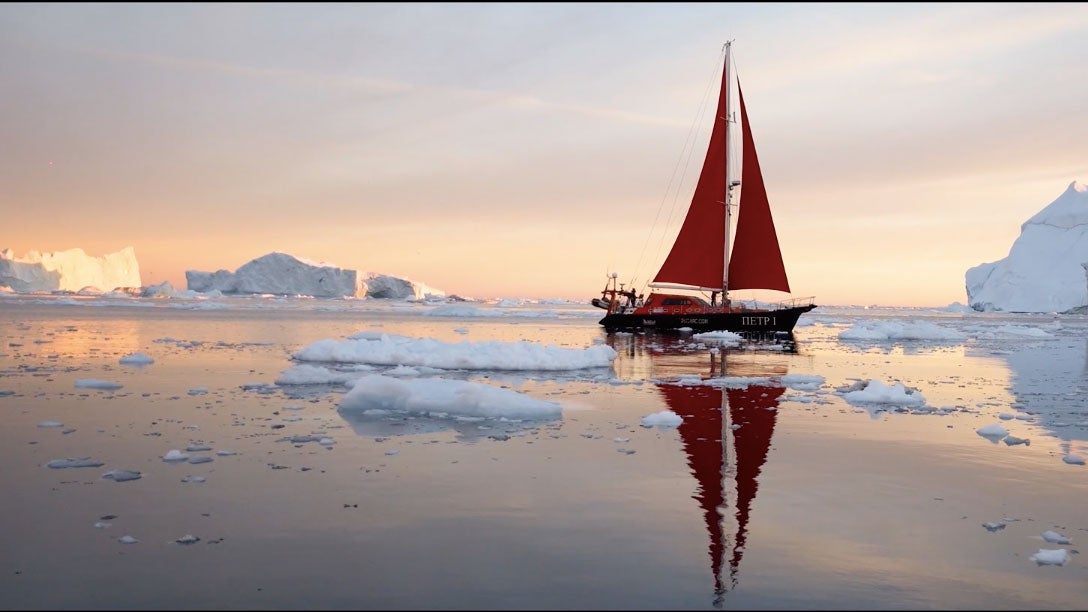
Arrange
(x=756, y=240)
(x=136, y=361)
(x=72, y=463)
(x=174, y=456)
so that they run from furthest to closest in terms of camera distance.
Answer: (x=756, y=240)
(x=136, y=361)
(x=174, y=456)
(x=72, y=463)

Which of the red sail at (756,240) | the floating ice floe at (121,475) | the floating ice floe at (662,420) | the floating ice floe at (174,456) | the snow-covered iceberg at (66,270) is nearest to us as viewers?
the floating ice floe at (121,475)

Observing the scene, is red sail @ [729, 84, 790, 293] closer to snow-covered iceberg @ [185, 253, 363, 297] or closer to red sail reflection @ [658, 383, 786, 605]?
red sail reflection @ [658, 383, 786, 605]

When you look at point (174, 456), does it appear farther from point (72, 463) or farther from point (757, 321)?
point (757, 321)

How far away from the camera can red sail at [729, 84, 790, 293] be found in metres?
34.7

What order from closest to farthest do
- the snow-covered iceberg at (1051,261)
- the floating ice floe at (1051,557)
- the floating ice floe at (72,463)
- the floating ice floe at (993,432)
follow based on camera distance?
the floating ice floe at (1051,557)
the floating ice floe at (72,463)
the floating ice floe at (993,432)
the snow-covered iceberg at (1051,261)

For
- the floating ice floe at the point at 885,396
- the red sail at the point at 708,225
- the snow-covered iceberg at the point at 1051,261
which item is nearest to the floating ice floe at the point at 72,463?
the floating ice floe at the point at 885,396

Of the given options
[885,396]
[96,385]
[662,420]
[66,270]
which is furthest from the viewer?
[66,270]

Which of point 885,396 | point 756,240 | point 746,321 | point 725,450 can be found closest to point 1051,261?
point 756,240

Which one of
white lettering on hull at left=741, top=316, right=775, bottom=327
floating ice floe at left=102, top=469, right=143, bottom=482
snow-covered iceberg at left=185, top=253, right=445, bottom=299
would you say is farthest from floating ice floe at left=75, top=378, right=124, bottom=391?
snow-covered iceberg at left=185, top=253, right=445, bottom=299

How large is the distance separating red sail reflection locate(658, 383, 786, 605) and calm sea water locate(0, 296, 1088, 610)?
1.5 inches

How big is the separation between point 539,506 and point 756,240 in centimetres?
3087

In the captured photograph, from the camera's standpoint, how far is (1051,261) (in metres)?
85.7

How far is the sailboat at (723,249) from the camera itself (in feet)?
114

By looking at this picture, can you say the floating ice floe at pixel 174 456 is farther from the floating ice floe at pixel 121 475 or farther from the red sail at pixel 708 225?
the red sail at pixel 708 225
